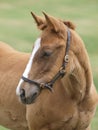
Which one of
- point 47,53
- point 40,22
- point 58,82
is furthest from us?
point 58,82

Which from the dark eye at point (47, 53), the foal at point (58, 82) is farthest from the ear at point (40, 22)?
the dark eye at point (47, 53)

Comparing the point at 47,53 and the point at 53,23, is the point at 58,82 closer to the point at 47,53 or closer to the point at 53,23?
the point at 47,53

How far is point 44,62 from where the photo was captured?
6168 mm

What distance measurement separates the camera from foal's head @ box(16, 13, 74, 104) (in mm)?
6145

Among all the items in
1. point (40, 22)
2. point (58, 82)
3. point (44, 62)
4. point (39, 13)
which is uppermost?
point (40, 22)

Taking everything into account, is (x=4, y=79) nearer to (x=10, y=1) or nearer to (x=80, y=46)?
(x=80, y=46)

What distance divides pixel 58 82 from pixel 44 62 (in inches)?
30.3

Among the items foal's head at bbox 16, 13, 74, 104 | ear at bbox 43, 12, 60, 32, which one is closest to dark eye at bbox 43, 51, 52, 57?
foal's head at bbox 16, 13, 74, 104

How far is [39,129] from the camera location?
714cm

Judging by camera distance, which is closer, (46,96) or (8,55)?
(46,96)

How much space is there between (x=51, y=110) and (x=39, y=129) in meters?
0.34

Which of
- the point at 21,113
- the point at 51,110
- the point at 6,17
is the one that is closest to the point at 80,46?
the point at 51,110

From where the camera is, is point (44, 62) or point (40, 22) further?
point (40, 22)

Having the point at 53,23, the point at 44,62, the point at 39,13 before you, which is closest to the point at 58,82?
the point at 44,62
